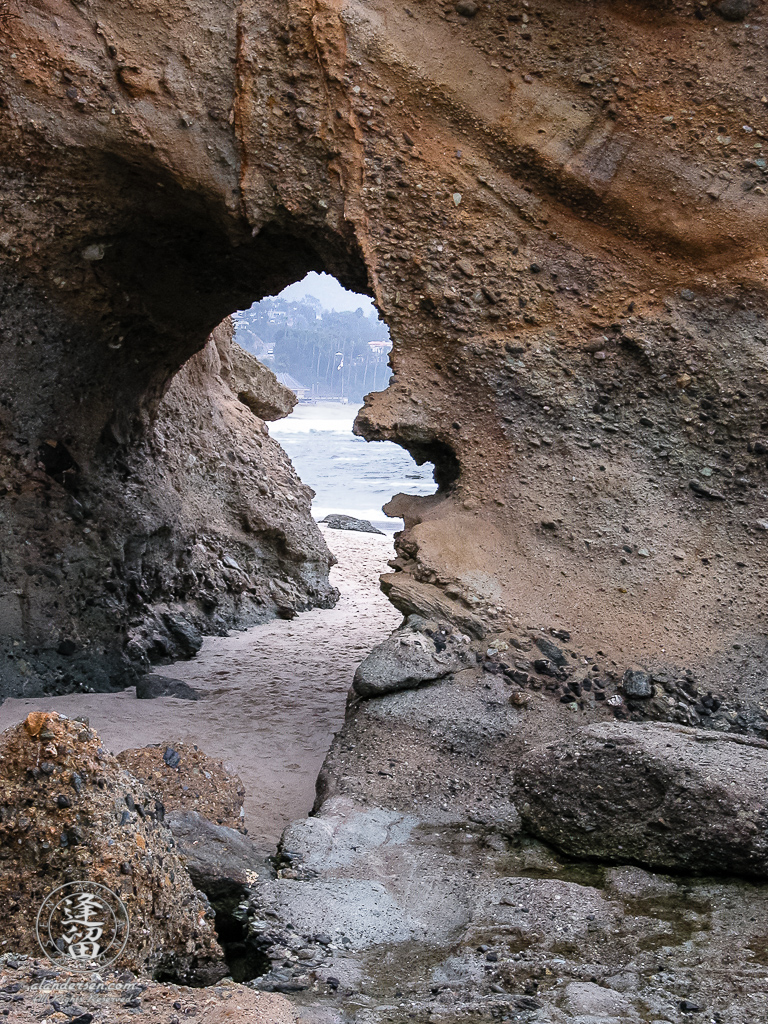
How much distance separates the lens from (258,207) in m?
4.20

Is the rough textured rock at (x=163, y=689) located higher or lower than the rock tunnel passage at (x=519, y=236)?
lower

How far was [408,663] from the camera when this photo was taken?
3682 mm

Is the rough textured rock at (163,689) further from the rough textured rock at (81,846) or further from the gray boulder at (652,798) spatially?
the rough textured rock at (81,846)

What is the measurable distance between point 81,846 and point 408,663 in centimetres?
178

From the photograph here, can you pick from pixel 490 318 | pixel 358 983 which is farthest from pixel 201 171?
pixel 358 983

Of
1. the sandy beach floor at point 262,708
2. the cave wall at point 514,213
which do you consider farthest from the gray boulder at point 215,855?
the cave wall at point 514,213

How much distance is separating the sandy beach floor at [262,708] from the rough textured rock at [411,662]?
Answer: 0.60 meters

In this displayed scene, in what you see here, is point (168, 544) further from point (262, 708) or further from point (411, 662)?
point (411, 662)

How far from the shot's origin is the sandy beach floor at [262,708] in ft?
13.3

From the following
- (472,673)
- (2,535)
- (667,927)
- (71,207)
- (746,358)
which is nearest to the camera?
(667,927)

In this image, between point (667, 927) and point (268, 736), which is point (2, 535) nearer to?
point (268, 736)

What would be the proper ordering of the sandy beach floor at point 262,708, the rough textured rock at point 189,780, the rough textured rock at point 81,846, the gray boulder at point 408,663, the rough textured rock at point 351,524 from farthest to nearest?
1. the rough textured rock at point 351,524
2. the sandy beach floor at point 262,708
3. the gray boulder at point 408,663
4. the rough textured rock at point 189,780
5. the rough textured rock at point 81,846

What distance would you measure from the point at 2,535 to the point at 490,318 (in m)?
2.78

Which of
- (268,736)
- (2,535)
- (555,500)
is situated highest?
(555,500)
